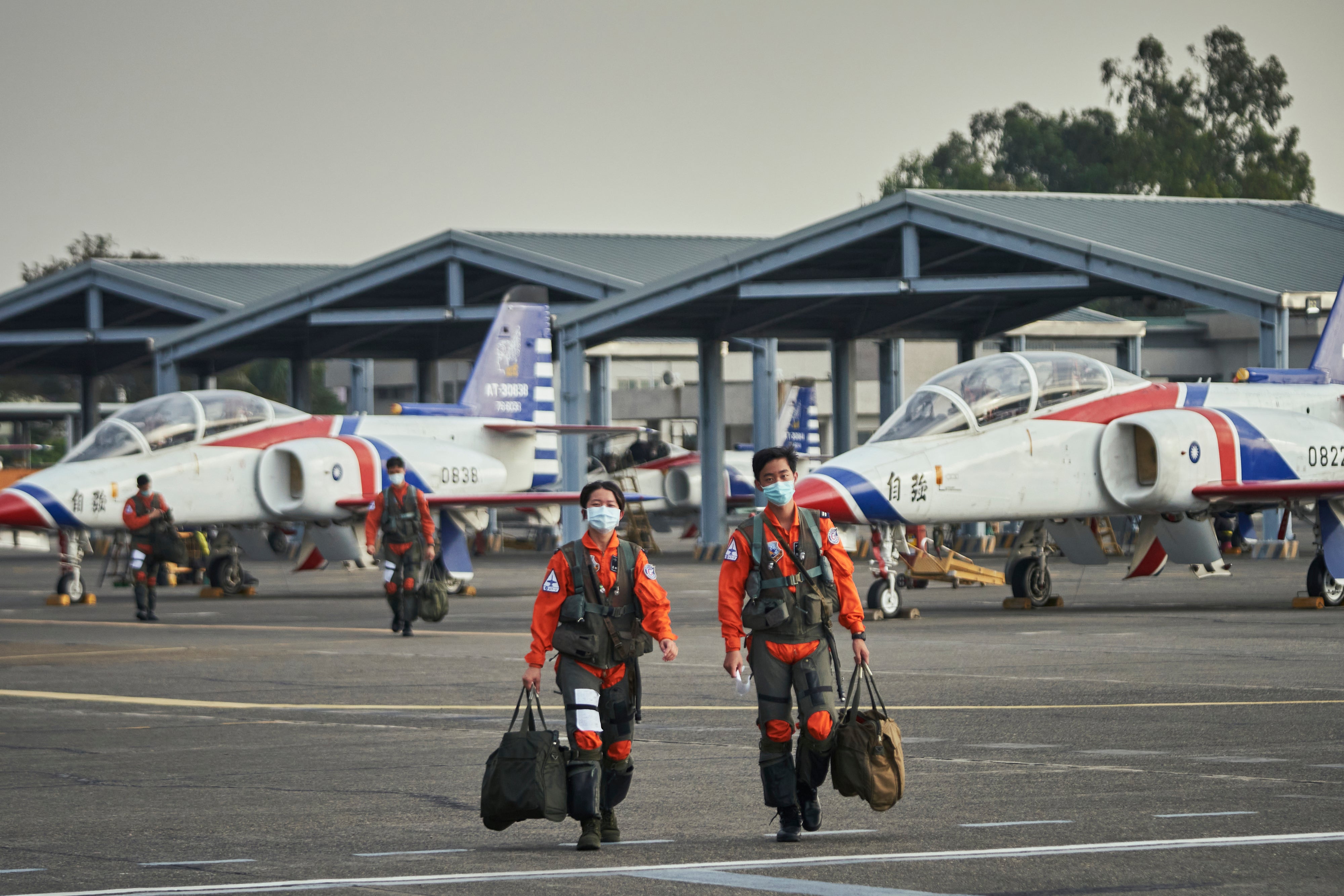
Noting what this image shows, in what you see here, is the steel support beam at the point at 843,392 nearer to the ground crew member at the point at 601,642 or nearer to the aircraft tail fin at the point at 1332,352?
the aircraft tail fin at the point at 1332,352

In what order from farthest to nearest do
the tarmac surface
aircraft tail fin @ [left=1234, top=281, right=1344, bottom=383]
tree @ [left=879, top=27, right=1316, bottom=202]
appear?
tree @ [left=879, top=27, right=1316, bottom=202] → aircraft tail fin @ [left=1234, top=281, right=1344, bottom=383] → the tarmac surface

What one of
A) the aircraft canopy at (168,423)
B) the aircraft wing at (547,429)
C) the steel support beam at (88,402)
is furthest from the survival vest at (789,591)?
the steel support beam at (88,402)

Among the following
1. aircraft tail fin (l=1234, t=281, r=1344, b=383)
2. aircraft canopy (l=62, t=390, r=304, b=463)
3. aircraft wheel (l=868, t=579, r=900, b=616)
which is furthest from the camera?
aircraft canopy (l=62, t=390, r=304, b=463)

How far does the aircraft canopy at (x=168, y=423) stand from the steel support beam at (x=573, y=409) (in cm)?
871

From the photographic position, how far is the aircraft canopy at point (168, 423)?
2553 cm

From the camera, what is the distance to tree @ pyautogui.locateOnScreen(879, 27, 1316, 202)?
94125mm

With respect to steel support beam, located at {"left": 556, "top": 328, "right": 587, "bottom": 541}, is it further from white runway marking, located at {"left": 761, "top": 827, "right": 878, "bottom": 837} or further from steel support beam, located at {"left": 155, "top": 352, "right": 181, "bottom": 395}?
white runway marking, located at {"left": 761, "top": 827, "right": 878, "bottom": 837}

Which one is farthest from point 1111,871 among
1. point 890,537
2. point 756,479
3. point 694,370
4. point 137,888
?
Answer: point 694,370

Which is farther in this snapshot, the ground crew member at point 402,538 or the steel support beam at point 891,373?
the steel support beam at point 891,373

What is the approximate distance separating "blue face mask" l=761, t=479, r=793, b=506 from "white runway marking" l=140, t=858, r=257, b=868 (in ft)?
8.94

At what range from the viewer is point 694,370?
245 ft

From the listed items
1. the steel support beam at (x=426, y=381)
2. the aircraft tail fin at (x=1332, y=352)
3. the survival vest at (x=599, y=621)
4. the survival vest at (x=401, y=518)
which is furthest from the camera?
the steel support beam at (x=426, y=381)

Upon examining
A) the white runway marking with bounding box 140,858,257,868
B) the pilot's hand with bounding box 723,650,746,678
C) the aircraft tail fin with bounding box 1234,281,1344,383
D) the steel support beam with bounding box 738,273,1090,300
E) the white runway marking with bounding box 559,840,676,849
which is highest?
the steel support beam with bounding box 738,273,1090,300

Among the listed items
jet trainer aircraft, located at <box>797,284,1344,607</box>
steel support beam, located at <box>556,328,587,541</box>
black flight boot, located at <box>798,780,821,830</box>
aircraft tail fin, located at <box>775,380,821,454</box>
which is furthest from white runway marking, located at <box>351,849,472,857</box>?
aircraft tail fin, located at <box>775,380,821,454</box>
